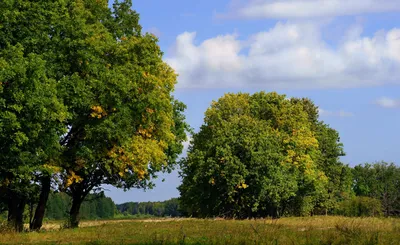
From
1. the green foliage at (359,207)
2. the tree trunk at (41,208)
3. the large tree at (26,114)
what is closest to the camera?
the large tree at (26,114)

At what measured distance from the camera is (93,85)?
3675 centimetres

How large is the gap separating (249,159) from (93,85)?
29.1m

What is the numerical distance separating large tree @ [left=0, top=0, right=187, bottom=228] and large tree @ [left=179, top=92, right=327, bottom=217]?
706 inches

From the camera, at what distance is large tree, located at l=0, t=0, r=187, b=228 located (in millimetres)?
35656

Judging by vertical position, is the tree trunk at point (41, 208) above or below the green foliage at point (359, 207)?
below

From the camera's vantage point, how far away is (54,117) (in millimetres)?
32000

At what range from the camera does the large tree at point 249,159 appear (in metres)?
61.6

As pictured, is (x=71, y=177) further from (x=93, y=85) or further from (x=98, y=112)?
(x=93, y=85)

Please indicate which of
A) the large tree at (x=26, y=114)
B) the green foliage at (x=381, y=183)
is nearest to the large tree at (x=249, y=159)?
the large tree at (x=26, y=114)

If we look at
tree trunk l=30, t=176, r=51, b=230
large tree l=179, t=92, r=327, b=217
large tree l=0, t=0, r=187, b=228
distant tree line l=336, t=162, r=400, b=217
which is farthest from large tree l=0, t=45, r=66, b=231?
distant tree line l=336, t=162, r=400, b=217

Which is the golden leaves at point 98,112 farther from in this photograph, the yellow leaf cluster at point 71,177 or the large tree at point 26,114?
the yellow leaf cluster at point 71,177

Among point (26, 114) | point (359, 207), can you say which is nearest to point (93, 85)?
point (26, 114)

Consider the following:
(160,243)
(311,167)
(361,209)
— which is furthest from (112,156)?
(361,209)

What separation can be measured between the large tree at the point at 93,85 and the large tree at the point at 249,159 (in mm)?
17944
